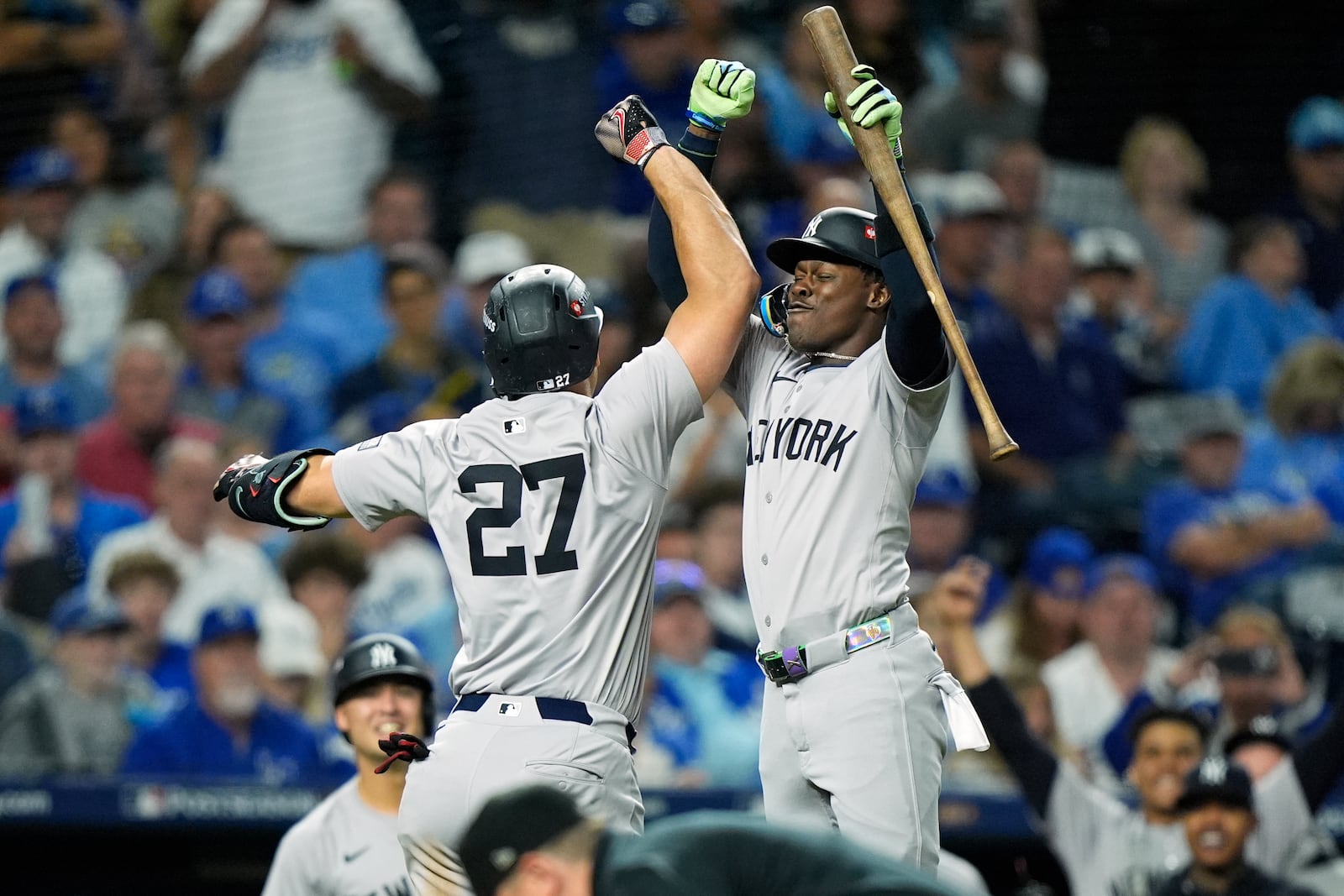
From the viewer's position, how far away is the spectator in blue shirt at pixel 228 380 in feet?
27.9

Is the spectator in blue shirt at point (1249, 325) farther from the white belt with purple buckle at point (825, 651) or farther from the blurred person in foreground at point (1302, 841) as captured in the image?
the white belt with purple buckle at point (825, 651)

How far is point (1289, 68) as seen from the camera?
34.2 feet

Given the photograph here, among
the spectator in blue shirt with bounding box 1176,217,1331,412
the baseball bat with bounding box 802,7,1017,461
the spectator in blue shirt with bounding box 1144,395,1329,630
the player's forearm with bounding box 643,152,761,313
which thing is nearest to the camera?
the baseball bat with bounding box 802,7,1017,461

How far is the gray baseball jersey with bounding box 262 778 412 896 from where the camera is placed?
531 centimetres

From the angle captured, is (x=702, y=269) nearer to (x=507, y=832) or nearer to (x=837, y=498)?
(x=837, y=498)

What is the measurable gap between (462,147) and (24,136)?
2.10 metres

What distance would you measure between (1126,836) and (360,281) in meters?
4.50

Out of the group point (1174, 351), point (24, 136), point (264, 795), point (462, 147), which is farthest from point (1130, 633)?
point (24, 136)

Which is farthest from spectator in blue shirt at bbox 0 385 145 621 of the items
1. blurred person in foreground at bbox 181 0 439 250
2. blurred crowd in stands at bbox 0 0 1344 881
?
blurred person in foreground at bbox 181 0 439 250

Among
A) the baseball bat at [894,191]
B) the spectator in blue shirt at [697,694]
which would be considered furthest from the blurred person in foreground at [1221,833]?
the baseball bat at [894,191]

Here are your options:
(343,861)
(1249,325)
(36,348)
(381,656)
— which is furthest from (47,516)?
(1249,325)

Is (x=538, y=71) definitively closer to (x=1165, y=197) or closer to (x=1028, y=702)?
(x=1165, y=197)

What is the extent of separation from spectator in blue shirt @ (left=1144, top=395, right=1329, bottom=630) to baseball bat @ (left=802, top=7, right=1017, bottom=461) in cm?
402

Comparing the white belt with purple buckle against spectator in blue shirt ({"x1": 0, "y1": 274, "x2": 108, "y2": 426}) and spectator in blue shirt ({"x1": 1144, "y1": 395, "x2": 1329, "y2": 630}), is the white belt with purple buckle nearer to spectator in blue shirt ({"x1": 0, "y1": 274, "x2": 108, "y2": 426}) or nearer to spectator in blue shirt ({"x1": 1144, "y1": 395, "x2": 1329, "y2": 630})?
spectator in blue shirt ({"x1": 1144, "y1": 395, "x2": 1329, "y2": 630})
